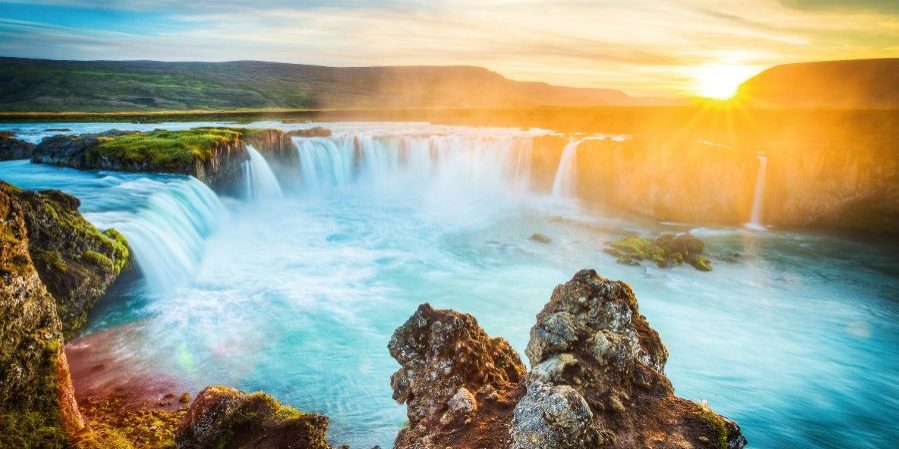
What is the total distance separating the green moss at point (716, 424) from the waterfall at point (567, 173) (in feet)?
110

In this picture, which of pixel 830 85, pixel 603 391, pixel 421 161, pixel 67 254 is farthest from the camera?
pixel 830 85

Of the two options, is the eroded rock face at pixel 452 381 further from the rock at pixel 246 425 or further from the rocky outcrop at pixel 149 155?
the rocky outcrop at pixel 149 155

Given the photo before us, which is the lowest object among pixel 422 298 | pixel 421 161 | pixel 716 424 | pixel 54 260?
pixel 422 298

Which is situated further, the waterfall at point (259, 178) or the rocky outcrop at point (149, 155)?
the waterfall at point (259, 178)

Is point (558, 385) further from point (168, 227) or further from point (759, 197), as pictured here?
point (759, 197)

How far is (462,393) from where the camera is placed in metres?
6.09

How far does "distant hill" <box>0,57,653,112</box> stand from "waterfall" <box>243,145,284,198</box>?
71304 millimetres

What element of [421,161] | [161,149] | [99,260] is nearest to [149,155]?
[161,149]

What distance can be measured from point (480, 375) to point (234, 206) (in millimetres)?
27844

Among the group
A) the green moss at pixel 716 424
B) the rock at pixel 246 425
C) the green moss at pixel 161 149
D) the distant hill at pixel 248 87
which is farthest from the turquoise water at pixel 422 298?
the distant hill at pixel 248 87

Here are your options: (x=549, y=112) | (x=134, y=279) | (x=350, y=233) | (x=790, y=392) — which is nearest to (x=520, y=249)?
(x=350, y=233)

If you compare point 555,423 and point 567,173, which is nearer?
point 555,423

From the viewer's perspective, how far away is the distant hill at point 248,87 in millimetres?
98000

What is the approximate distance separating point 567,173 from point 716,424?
1343 inches
